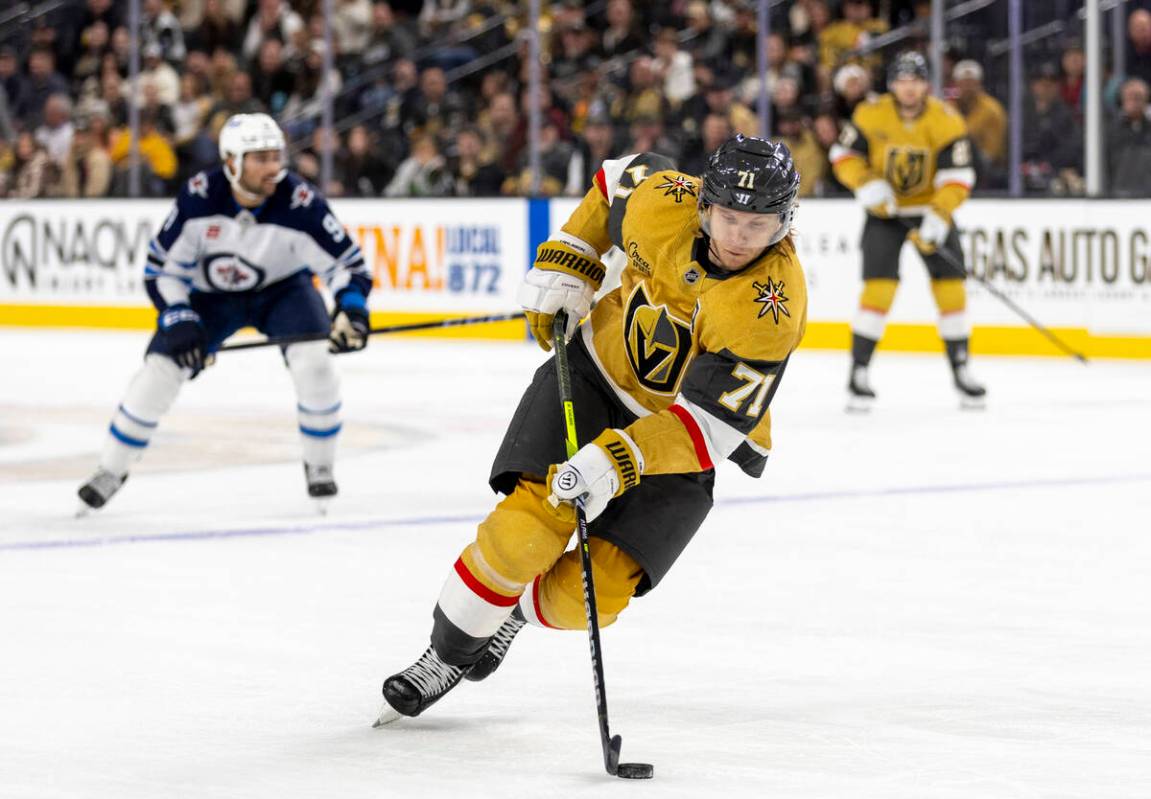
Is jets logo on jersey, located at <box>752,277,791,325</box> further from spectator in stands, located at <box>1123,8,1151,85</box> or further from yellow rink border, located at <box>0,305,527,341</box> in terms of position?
yellow rink border, located at <box>0,305,527,341</box>

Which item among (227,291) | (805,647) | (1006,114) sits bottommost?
(805,647)

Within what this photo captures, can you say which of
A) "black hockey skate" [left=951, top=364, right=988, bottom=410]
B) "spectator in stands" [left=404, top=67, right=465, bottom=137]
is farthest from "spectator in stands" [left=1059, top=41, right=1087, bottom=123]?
"spectator in stands" [left=404, top=67, right=465, bottom=137]

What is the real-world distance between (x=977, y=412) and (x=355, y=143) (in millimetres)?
5698

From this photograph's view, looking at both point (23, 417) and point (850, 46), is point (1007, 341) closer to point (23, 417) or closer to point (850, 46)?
point (850, 46)

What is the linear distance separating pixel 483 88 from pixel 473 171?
2.62 feet

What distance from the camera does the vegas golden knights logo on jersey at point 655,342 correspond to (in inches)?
144

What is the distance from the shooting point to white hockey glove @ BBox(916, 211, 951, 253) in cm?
946

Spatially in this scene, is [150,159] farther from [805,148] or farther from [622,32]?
[805,148]

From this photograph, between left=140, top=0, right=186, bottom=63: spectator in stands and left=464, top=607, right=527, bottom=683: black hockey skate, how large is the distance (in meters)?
11.6

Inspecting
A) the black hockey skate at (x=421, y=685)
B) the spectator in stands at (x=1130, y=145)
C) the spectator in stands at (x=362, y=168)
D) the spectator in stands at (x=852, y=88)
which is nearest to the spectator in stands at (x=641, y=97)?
the spectator in stands at (x=852, y=88)

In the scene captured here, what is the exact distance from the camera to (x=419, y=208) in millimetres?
13445

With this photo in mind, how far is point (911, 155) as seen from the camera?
9.61m

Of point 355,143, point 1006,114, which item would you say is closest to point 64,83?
point 355,143

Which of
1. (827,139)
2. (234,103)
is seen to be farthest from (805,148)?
(234,103)
